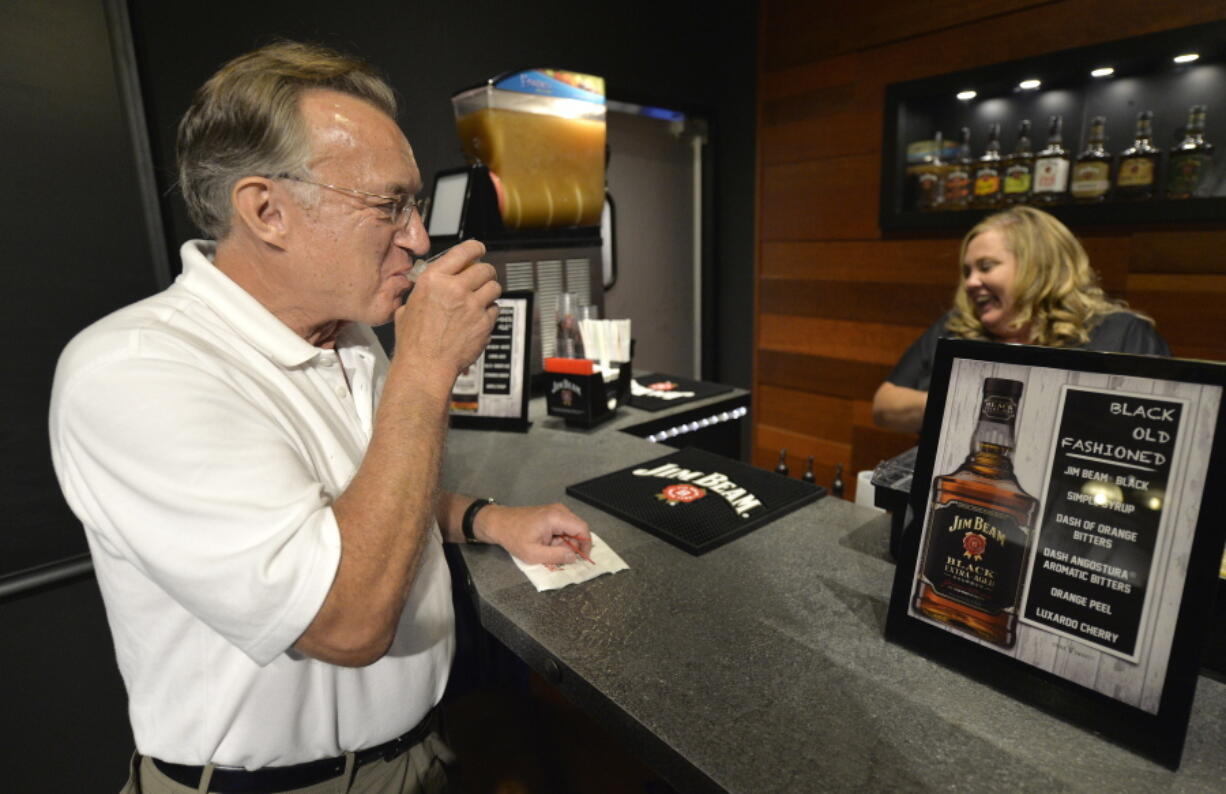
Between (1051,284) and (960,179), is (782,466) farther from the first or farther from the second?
(960,179)

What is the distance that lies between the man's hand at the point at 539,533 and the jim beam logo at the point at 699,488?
270 millimetres

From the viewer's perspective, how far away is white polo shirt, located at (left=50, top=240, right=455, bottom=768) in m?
0.70

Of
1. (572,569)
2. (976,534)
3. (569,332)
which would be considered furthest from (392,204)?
(569,332)

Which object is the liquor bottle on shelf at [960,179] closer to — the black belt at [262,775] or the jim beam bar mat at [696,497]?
the jim beam bar mat at [696,497]

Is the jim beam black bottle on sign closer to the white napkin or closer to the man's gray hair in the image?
the white napkin

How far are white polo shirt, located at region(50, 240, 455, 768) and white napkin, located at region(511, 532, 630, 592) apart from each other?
0.49 feet

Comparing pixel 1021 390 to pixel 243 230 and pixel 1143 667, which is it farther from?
pixel 243 230

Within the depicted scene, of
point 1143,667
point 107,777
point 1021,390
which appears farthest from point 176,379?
point 107,777

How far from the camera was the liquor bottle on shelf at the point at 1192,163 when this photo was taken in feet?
7.13

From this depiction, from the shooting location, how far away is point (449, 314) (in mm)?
941

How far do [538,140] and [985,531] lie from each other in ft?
6.66

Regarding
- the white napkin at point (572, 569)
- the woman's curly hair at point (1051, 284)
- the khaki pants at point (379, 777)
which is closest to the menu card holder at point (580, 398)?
the white napkin at point (572, 569)

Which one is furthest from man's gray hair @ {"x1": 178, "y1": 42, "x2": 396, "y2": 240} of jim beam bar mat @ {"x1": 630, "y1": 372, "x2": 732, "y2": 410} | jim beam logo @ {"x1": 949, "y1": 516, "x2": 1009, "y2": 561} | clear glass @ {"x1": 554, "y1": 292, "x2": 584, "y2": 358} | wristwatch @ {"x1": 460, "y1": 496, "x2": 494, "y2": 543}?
jim beam bar mat @ {"x1": 630, "y1": 372, "x2": 732, "y2": 410}

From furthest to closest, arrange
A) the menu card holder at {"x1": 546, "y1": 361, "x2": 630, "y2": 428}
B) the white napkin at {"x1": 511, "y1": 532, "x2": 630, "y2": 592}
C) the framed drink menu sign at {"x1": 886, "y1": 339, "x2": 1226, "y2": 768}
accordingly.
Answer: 1. the menu card holder at {"x1": 546, "y1": 361, "x2": 630, "y2": 428}
2. the white napkin at {"x1": 511, "y1": 532, "x2": 630, "y2": 592}
3. the framed drink menu sign at {"x1": 886, "y1": 339, "x2": 1226, "y2": 768}
